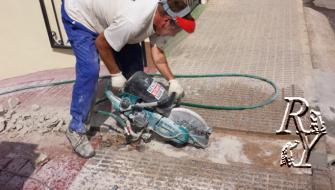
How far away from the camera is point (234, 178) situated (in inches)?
114

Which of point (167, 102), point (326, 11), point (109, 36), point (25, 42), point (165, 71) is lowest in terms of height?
point (326, 11)

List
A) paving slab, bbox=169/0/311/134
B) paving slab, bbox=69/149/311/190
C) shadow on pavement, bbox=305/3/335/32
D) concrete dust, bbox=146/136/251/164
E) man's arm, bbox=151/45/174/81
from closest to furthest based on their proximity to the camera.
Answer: paving slab, bbox=69/149/311/190 < concrete dust, bbox=146/136/251/164 < man's arm, bbox=151/45/174/81 < paving slab, bbox=169/0/311/134 < shadow on pavement, bbox=305/3/335/32

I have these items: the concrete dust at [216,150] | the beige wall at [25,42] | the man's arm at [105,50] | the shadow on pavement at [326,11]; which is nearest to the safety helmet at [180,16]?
the man's arm at [105,50]

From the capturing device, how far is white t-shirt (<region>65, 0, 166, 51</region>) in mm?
2695

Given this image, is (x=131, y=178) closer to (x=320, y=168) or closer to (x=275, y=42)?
(x=320, y=168)

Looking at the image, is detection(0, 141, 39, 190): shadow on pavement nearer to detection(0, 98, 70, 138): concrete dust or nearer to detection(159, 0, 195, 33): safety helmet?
detection(0, 98, 70, 138): concrete dust

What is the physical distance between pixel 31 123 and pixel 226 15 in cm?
532

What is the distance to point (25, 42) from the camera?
5.96m

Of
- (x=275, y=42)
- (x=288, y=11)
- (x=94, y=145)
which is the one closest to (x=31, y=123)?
(x=94, y=145)

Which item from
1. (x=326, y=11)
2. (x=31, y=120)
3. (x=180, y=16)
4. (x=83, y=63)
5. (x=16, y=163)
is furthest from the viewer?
(x=326, y=11)

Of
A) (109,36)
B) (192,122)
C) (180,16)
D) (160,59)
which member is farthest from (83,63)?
(192,122)

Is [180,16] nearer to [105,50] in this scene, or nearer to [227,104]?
[105,50]

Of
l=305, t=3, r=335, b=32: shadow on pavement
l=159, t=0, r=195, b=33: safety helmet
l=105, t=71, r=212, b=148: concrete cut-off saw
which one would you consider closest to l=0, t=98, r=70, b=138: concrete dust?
l=105, t=71, r=212, b=148: concrete cut-off saw

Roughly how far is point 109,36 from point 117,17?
0.56 feet
